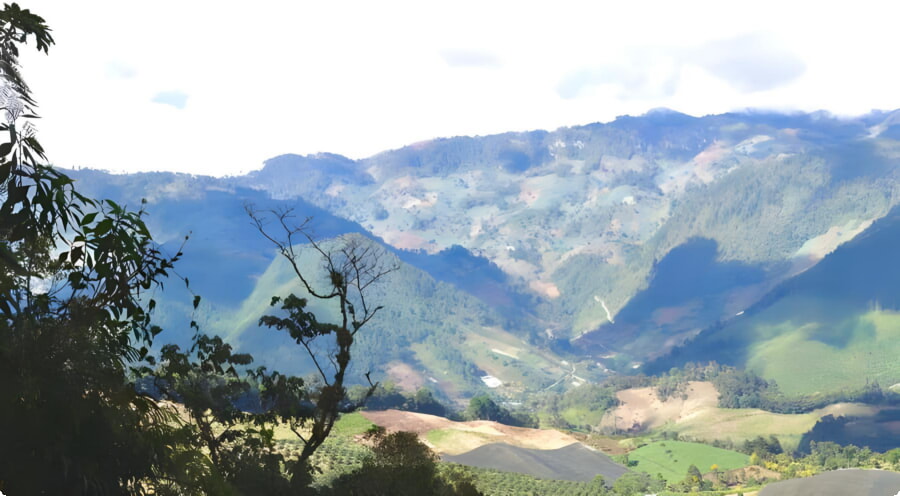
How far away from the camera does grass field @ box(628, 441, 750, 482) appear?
367 ft

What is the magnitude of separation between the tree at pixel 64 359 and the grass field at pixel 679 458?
360ft

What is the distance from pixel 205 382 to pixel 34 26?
17.8m

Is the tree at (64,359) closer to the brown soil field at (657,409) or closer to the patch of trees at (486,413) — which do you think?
the patch of trees at (486,413)

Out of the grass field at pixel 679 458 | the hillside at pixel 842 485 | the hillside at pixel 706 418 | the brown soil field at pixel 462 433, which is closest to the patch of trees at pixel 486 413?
the brown soil field at pixel 462 433

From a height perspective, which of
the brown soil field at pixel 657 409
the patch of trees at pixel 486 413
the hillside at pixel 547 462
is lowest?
the hillside at pixel 547 462

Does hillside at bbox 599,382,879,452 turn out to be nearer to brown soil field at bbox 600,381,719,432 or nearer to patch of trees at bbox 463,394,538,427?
brown soil field at bbox 600,381,719,432

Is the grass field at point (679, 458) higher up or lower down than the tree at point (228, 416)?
higher up

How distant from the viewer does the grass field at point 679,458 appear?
112 m

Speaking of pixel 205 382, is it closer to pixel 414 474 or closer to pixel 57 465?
pixel 414 474

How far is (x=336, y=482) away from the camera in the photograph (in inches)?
984

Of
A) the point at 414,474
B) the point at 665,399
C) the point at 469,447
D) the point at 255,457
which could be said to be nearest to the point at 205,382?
the point at 255,457

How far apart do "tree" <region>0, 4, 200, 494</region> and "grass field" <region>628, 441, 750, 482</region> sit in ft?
360

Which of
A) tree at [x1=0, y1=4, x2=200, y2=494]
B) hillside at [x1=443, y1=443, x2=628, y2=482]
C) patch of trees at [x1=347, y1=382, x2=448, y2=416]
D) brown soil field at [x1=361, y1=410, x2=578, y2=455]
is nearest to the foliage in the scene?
tree at [x1=0, y1=4, x2=200, y2=494]

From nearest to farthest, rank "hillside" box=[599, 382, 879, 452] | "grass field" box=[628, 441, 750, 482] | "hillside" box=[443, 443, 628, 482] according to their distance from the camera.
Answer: "hillside" box=[443, 443, 628, 482] → "grass field" box=[628, 441, 750, 482] → "hillside" box=[599, 382, 879, 452]
